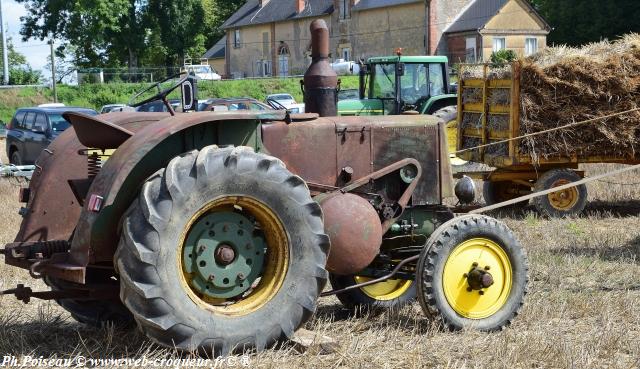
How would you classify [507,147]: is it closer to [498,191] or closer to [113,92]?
[498,191]

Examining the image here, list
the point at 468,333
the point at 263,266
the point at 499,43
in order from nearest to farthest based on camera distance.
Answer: the point at 263,266
the point at 468,333
the point at 499,43

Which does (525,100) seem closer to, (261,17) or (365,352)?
(365,352)

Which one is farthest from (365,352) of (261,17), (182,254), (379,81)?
(261,17)

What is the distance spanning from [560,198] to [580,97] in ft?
4.81

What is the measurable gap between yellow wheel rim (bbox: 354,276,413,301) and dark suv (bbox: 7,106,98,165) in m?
13.3

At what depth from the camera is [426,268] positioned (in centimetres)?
585

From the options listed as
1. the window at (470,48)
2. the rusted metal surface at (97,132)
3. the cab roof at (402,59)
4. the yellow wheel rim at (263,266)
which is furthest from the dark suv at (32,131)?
the window at (470,48)

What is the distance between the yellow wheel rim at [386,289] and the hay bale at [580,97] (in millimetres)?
5646

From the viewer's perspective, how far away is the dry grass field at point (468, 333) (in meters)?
5.21

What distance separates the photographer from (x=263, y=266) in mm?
5309

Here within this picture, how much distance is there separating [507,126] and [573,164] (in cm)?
118

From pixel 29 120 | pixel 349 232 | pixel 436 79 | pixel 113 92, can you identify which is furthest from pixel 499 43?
pixel 349 232

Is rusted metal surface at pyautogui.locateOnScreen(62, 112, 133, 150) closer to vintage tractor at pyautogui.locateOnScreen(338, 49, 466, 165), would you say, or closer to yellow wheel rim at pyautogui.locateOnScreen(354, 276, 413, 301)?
yellow wheel rim at pyautogui.locateOnScreen(354, 276, 413, 301)

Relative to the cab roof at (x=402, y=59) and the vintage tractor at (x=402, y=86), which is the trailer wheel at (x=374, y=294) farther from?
the cab roof at (x=402, y=59)
